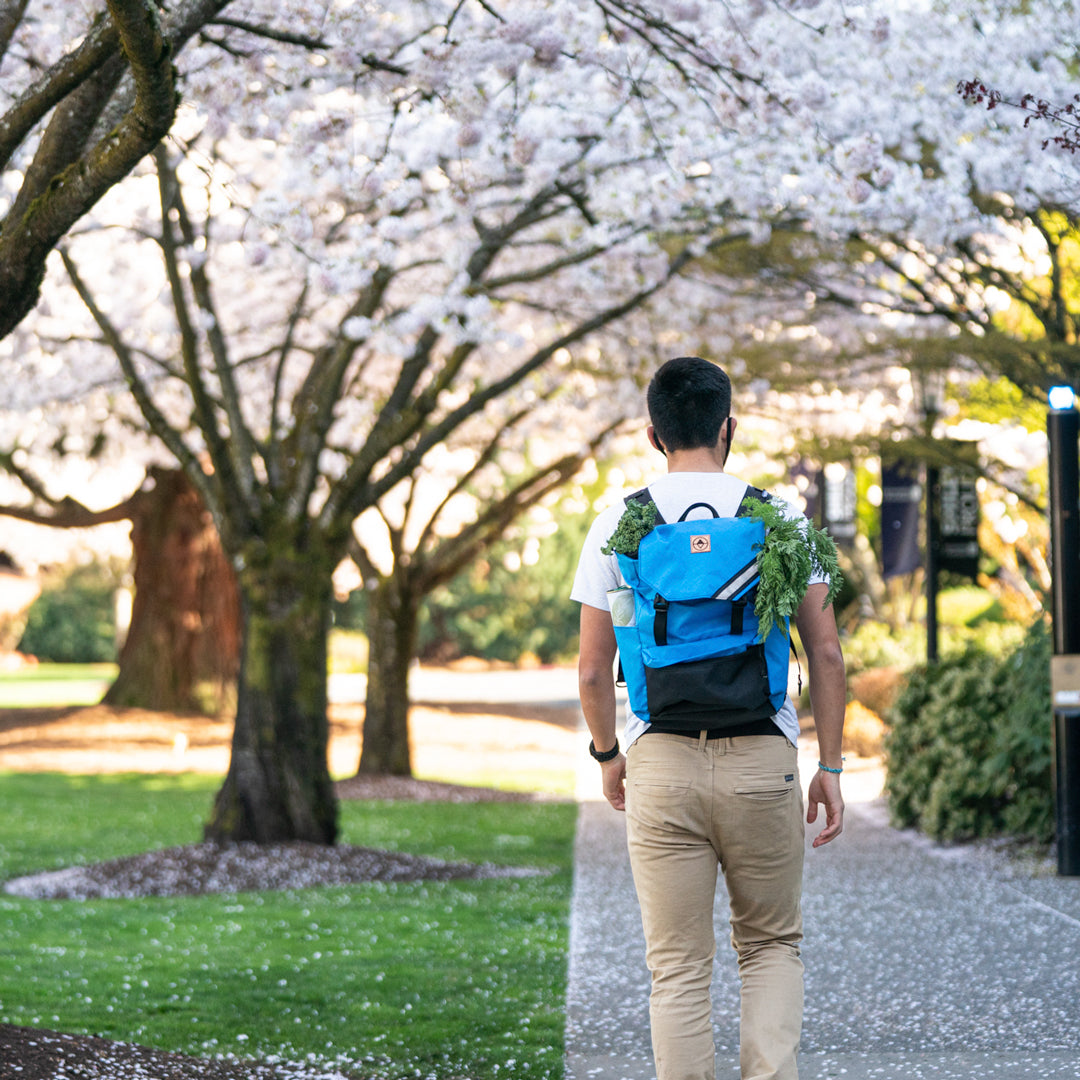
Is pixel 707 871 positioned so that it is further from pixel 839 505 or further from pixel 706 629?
pixel 839 505

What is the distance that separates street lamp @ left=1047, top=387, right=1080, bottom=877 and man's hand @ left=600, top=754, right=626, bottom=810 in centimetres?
485

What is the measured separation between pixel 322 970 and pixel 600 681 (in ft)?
10.8

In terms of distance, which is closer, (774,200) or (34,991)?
(34,991)

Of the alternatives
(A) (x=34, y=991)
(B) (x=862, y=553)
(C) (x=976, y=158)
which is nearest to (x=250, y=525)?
(A) (x=34, y=991)

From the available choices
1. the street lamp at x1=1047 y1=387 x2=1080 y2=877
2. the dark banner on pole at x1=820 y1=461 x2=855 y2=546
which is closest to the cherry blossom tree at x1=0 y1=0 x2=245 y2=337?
the street lamp at x1=1047 y1=387 x2=1080 y2=877

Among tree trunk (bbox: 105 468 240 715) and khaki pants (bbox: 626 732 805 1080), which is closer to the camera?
khaki pants (bbox: 626 732 805 1080)

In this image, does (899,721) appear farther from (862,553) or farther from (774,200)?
(862,553)

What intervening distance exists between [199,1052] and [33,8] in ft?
15.7

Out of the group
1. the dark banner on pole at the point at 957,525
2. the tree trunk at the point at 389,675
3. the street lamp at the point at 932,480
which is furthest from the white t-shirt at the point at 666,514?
the tree trunk at the point at 389,675

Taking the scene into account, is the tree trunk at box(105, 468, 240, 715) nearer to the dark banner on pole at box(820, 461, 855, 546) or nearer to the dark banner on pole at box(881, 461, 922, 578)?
the dark banner on pole at box(820, 461, 855, 546)

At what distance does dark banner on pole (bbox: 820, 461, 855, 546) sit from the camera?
18547mm

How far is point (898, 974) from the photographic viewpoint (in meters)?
5.66

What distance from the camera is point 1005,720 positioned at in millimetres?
9016

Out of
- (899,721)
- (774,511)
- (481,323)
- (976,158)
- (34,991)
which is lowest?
(34,991)
